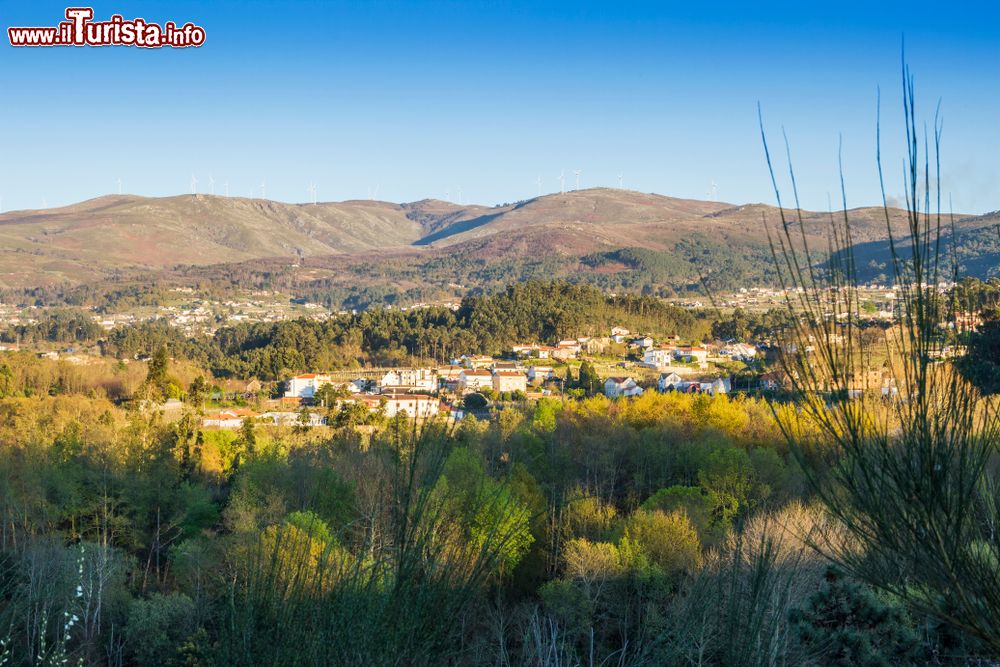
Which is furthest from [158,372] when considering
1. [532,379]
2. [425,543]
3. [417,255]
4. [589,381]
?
[417,255]

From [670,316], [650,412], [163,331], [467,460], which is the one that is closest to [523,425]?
[650,412]

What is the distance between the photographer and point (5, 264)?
5251 inches

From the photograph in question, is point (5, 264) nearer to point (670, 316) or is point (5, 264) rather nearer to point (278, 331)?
point (278, 331)

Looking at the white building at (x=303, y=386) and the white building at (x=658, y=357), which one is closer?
the white building at (x=303, y=386)

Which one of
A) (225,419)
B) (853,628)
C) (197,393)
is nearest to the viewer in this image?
(853,628)

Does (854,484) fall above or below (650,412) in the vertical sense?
above

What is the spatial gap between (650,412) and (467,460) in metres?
10.2

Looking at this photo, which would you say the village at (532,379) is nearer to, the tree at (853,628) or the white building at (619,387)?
the white building at (619,387)

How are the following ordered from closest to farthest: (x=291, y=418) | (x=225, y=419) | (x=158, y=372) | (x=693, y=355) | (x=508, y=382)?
(x=225, y=419), (x=291, y=418), (x=158, y=372), (x=508, y=382), (x=693, y=355)

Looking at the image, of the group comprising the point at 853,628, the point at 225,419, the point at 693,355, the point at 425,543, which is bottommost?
the point at 225,419

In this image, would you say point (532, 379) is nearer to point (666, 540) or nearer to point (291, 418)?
point (291, 418)

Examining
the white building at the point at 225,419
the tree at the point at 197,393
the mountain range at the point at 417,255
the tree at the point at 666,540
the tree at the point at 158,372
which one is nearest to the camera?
the tree at the point at 666,540

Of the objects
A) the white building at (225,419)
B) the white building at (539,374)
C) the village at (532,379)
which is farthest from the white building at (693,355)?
the white building at (225,419)

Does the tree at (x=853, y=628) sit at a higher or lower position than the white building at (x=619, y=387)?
higher
